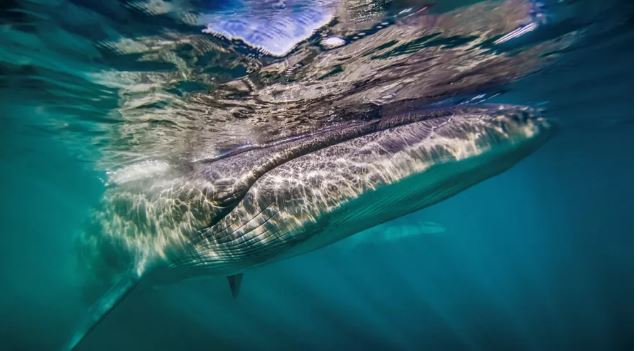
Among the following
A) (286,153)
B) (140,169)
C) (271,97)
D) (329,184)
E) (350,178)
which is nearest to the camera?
(350,178)

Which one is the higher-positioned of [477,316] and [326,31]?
[326,31]

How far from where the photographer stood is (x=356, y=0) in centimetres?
478

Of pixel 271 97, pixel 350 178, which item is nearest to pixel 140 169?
pixel 271 97

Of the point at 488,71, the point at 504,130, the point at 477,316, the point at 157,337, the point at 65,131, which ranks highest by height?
the point at 65,131

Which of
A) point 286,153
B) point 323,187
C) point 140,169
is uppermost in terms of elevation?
point 140,169

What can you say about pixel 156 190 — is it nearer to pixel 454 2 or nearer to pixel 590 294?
pixel 454 2

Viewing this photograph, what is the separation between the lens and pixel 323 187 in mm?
3664

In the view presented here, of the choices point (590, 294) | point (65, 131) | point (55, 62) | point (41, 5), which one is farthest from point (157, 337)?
point (590, 294)

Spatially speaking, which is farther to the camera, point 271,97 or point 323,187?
point 271,97

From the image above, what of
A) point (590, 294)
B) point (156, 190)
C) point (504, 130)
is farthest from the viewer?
point (590, 294)

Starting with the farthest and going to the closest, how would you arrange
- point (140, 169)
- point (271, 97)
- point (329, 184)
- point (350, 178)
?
point (140, 169), point (271, 97), point (329, 184), point (350, 178)

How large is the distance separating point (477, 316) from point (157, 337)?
15.9 metres

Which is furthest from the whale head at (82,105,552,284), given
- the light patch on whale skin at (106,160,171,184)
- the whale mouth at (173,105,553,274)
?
the light patch on whale skin at (106,160,171,184)

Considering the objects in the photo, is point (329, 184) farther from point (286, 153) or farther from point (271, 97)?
point (271, 97)
